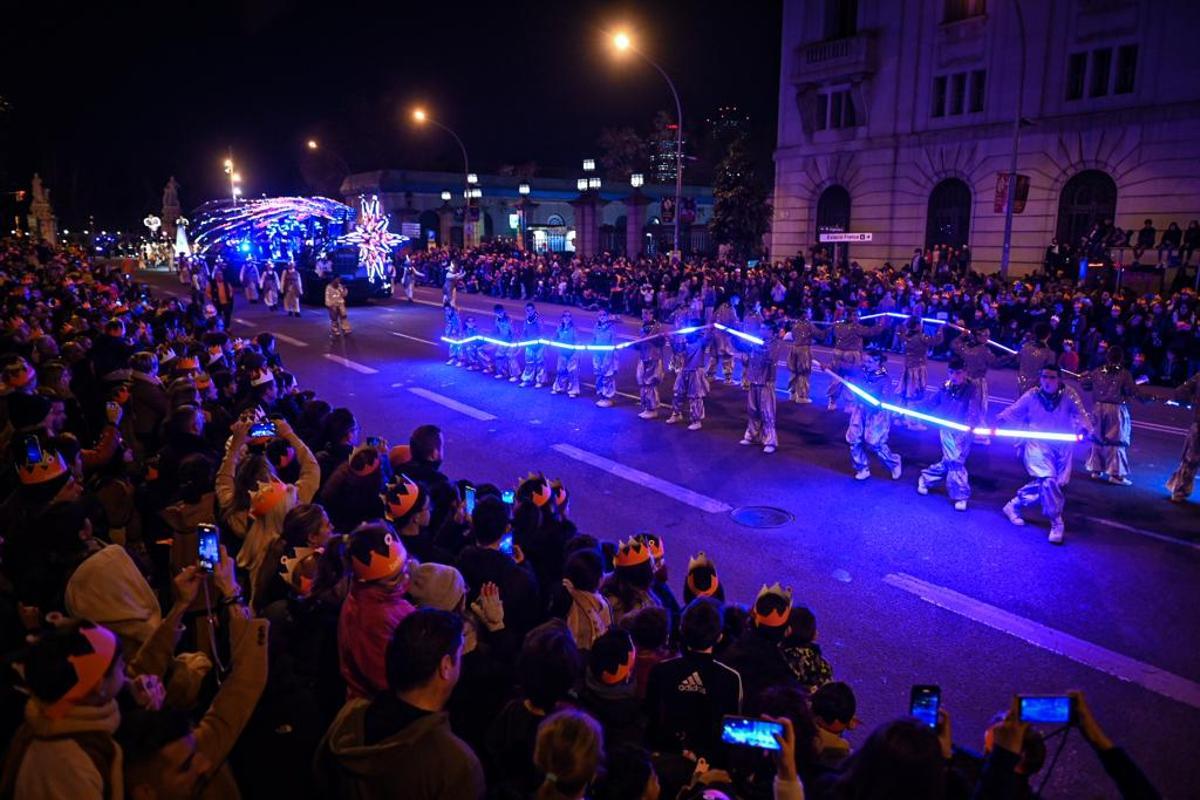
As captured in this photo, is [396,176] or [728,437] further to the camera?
[396,176]

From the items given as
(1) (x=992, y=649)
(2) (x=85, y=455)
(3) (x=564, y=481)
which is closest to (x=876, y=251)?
(3) (x=564, y=481)

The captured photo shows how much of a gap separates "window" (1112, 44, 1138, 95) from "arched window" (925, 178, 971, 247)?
213 inches

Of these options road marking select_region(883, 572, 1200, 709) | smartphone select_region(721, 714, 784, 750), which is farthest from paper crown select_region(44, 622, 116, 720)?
road marking select_region(883, 572, 1200, 709)

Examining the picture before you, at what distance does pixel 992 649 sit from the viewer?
592cm

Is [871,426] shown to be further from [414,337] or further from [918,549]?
[414,337]

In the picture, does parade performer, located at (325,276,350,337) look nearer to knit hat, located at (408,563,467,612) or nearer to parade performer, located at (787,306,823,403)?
parade performer, located at (787,306,823,403)

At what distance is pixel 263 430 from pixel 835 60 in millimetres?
31354

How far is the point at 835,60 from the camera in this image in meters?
32.2

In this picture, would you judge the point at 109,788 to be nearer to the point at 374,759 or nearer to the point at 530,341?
the point at 374,759

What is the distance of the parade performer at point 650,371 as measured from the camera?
13508mm

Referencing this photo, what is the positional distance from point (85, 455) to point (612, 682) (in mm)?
5168

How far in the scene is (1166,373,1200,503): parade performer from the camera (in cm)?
903

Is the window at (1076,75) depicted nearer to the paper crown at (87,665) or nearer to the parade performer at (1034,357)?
the parade performer at (1034,357)

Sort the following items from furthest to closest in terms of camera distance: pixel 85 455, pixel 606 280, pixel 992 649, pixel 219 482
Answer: pixel 606 280 → pixel 85 455 → pixel 992 649 → pixel 219 482
